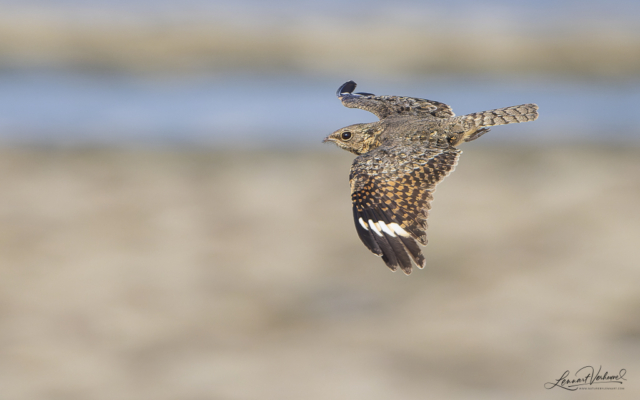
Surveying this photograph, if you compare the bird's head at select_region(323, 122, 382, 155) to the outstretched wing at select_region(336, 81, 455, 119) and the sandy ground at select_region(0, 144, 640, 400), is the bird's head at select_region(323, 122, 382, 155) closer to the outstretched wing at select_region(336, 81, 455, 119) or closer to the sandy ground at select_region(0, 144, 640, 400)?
the outstretched wing at select_region(336, 81, 455, 119)

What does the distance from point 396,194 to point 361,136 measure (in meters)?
0.57

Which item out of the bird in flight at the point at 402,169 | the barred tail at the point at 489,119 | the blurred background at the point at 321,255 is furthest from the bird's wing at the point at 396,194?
the blurred background at the point at 321,255

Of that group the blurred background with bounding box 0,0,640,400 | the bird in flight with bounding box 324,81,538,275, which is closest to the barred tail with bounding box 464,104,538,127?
the bird in flight with bounding box 324,81,538,275

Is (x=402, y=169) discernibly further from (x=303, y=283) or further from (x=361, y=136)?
(x=303, y=283)

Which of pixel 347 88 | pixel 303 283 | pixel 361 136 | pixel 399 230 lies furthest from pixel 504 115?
pixel 303 283

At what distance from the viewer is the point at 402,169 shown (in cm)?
372

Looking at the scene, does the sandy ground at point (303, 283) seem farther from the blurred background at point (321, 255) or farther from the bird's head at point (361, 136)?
the bird's head at point (361, 136)

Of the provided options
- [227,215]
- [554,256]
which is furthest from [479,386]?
[227,215]

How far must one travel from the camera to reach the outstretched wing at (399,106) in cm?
478

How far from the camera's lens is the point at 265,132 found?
31.9 m

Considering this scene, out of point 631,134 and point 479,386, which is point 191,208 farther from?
point 631,134

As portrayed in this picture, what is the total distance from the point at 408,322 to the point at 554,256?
6.02m

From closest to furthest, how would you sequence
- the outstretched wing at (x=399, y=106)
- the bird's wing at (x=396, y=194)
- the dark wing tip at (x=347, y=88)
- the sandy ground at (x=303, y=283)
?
1. the bird's wing at (x=396, y=194)
2. the outstretched wing at (x=399, y=106)
3. the dark wing tip at (x=347, y=88)
4. the sandy ground at (x=303, y=283)

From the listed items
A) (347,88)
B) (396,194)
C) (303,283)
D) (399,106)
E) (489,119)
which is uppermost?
(303,283)
